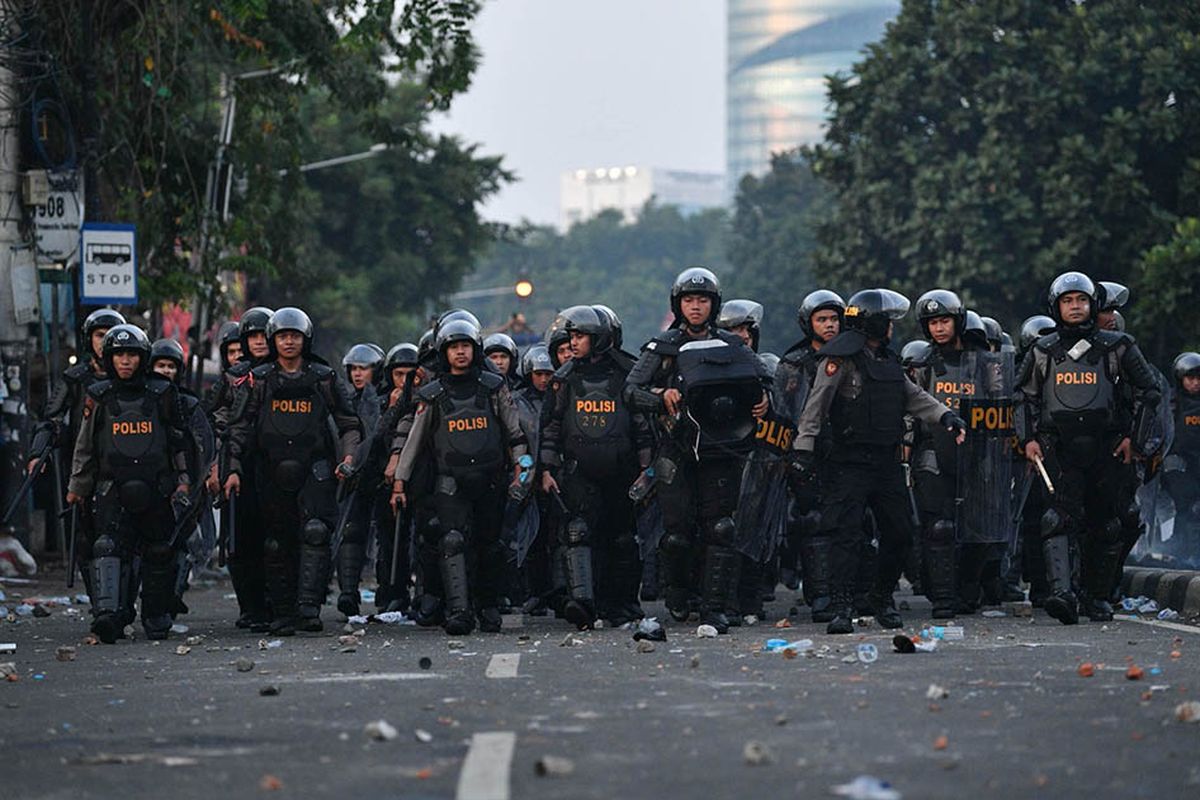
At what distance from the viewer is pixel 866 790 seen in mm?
7000

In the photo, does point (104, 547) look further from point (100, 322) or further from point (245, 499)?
point (100, 322)

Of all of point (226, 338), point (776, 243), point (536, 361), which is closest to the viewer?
point (226, 338)

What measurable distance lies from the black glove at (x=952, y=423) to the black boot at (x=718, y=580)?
1441 millimetres

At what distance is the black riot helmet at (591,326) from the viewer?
14.2 meters

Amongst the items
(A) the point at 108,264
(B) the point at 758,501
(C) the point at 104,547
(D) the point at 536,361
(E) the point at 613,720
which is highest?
(A) the point at 108,264

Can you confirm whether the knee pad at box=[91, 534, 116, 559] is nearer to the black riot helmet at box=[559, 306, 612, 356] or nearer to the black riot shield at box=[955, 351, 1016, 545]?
the black riot helmet at box=[559, 306, 612, 356]

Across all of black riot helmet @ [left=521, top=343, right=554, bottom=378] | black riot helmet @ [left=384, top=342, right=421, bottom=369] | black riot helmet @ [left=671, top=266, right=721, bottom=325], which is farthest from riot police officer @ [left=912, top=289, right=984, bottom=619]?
black riot helmet @ [left=384, top=342, right=421, bottom=369]

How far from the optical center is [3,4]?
71.4 feet

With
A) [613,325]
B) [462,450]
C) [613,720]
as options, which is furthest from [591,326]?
[613,720]

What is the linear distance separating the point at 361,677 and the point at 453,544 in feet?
10.3

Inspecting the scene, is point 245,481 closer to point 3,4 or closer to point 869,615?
point 869,615

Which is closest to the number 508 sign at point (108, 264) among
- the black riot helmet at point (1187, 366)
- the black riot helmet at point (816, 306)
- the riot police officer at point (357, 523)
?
the riot police officer at point (357, 523)

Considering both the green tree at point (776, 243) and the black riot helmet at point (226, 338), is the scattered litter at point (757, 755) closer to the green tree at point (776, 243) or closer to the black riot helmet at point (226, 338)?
the black riot helmet at point (226, 338)

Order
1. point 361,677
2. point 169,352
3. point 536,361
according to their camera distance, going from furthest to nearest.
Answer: point 536,361
point 169,352
point 361,677
